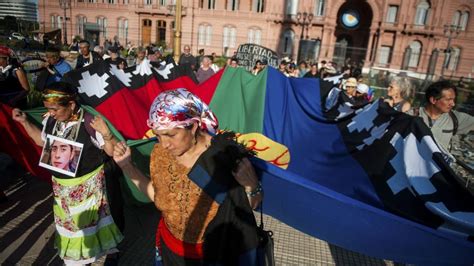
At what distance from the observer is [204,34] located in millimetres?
39656

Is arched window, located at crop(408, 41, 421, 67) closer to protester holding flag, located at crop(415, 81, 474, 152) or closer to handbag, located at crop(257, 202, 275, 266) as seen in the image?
protester holding flag, located at crop(415, 81, 474, 152)

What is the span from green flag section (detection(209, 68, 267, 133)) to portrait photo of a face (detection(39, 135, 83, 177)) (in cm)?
270

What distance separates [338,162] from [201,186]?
222 cm

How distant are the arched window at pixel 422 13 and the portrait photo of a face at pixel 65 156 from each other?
1583 inches

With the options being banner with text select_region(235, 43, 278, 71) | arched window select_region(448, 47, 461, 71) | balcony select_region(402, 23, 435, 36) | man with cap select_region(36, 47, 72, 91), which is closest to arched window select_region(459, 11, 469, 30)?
arched window select_region(448, 47, 461, 71)

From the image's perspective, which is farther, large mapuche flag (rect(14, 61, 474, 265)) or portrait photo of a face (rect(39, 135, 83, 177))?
portrait photo of a face (rect(39, 135, 83, 177))

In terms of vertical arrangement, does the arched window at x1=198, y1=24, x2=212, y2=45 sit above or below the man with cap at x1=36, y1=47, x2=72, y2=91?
above

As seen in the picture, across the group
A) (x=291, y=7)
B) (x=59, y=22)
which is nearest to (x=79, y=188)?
(x=291, y=7)

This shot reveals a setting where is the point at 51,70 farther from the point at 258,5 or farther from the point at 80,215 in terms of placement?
the point at 258,5

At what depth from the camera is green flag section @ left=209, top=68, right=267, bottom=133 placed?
203 inches

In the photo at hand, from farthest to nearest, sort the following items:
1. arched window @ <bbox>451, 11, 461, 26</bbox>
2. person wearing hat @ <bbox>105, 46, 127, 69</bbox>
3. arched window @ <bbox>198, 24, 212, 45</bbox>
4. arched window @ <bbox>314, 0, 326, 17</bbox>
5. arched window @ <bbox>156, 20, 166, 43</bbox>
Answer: arched window @ <bbox>156, 20, 166, 43</bbox>, arched window @ <bbox>198, 24, 212, 45</bbox>, arched window @ <bbox>314, 0, 326, 17</bbox>, arched window @ <bbox>451, 11, 461, 26</bbox>, person wearing hat @ <bbox>105, 46, 127, 69</bbox>

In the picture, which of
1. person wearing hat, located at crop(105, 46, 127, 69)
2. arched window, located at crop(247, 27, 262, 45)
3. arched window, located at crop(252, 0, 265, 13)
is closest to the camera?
person wearing hat, located at crop(105, 46, 127, 69)

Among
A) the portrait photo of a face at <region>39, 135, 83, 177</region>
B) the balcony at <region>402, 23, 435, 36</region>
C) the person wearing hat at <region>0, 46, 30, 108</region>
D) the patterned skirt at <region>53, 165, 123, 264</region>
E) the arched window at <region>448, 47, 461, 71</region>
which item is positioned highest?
the balcony at <region>402, 23, 435, 36</region>

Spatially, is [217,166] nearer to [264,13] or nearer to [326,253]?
[326,253]
